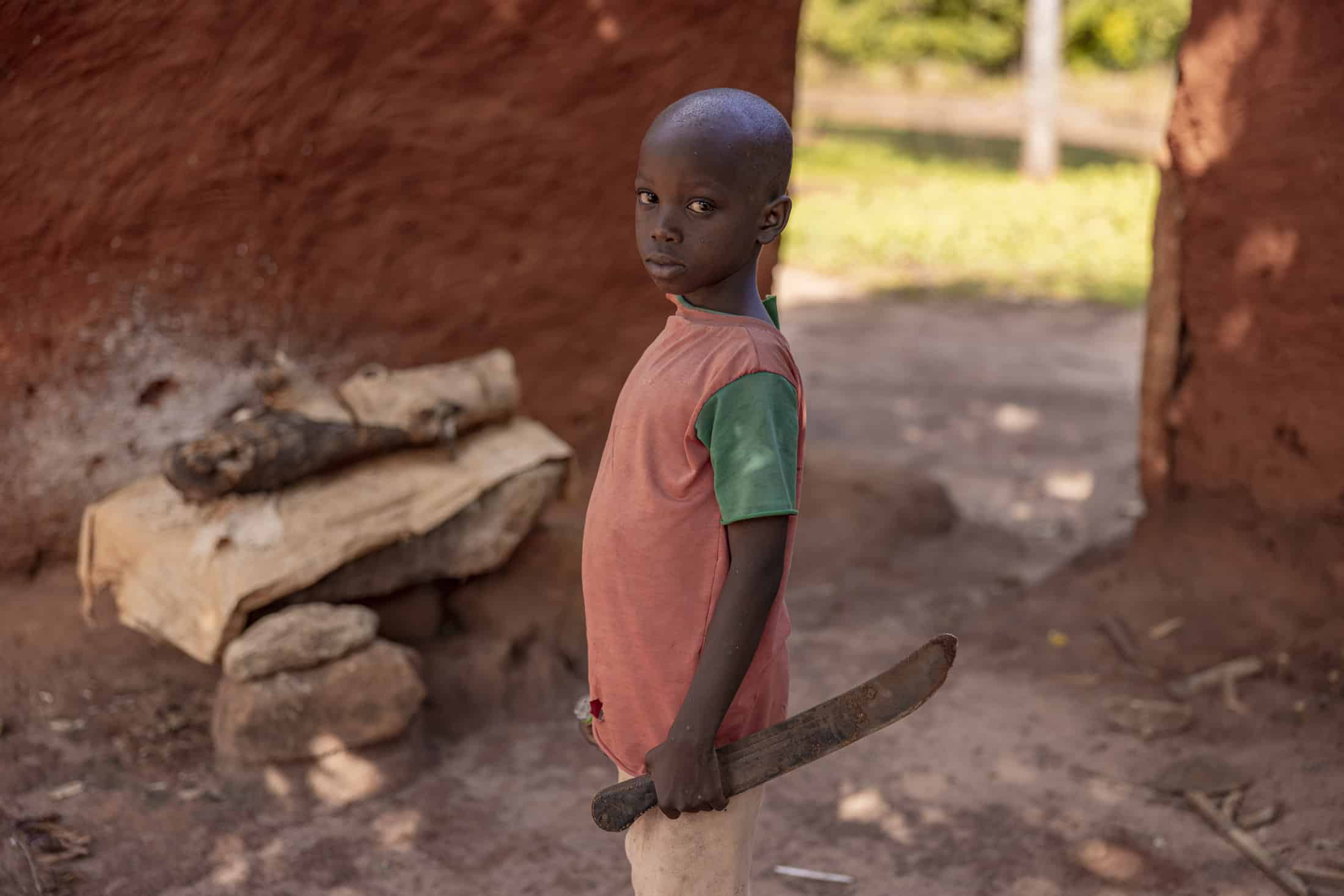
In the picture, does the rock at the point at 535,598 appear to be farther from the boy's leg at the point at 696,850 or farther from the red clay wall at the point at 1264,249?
the red clay wall at the point at 1264,249

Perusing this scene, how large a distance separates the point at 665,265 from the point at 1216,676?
9.64 feet

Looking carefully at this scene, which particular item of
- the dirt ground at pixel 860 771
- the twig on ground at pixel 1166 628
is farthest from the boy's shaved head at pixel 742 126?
the twig on ground at pixel 1166 628

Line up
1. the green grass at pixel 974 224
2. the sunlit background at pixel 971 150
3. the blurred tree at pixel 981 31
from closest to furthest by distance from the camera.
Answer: the green grass at pixel 974 224
the sunlit background at pixel 971 150
the blurred tree at pixel 981 31

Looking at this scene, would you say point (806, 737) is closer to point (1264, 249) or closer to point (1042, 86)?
point (1264, 249)

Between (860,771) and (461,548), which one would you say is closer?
(860,771)

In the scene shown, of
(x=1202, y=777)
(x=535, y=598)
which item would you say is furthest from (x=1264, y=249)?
(x=535, y=598)

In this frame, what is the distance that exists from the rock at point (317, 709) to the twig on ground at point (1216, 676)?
2.32 meters

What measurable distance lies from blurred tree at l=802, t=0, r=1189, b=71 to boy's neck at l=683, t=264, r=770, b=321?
21.5m

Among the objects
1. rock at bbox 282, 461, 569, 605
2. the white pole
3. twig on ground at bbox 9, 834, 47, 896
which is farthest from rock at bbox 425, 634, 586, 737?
the white pole

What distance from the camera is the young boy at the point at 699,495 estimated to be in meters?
1.70

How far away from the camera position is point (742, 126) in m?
1.71

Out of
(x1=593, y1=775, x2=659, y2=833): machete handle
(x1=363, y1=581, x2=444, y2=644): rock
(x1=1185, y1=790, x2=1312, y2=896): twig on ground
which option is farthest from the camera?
(x1=363, y1=581, x2=444, y2=644): rock

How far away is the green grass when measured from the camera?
35.4 ft

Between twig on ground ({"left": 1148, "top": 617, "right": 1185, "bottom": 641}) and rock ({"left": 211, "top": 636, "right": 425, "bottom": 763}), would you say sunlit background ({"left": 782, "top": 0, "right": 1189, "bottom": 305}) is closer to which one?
twig on ground ({"left": 1148, "top": 617, "right": 1185, "bottom": 641})
